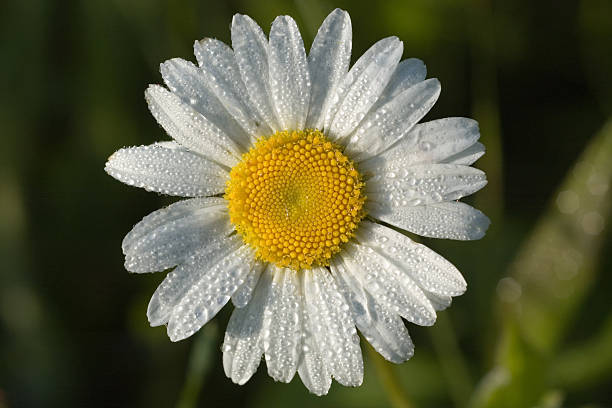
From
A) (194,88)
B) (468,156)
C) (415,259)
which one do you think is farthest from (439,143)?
(194,88)

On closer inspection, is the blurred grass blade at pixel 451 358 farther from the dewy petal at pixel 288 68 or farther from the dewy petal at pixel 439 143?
the dewy petal at pixel 288 68
